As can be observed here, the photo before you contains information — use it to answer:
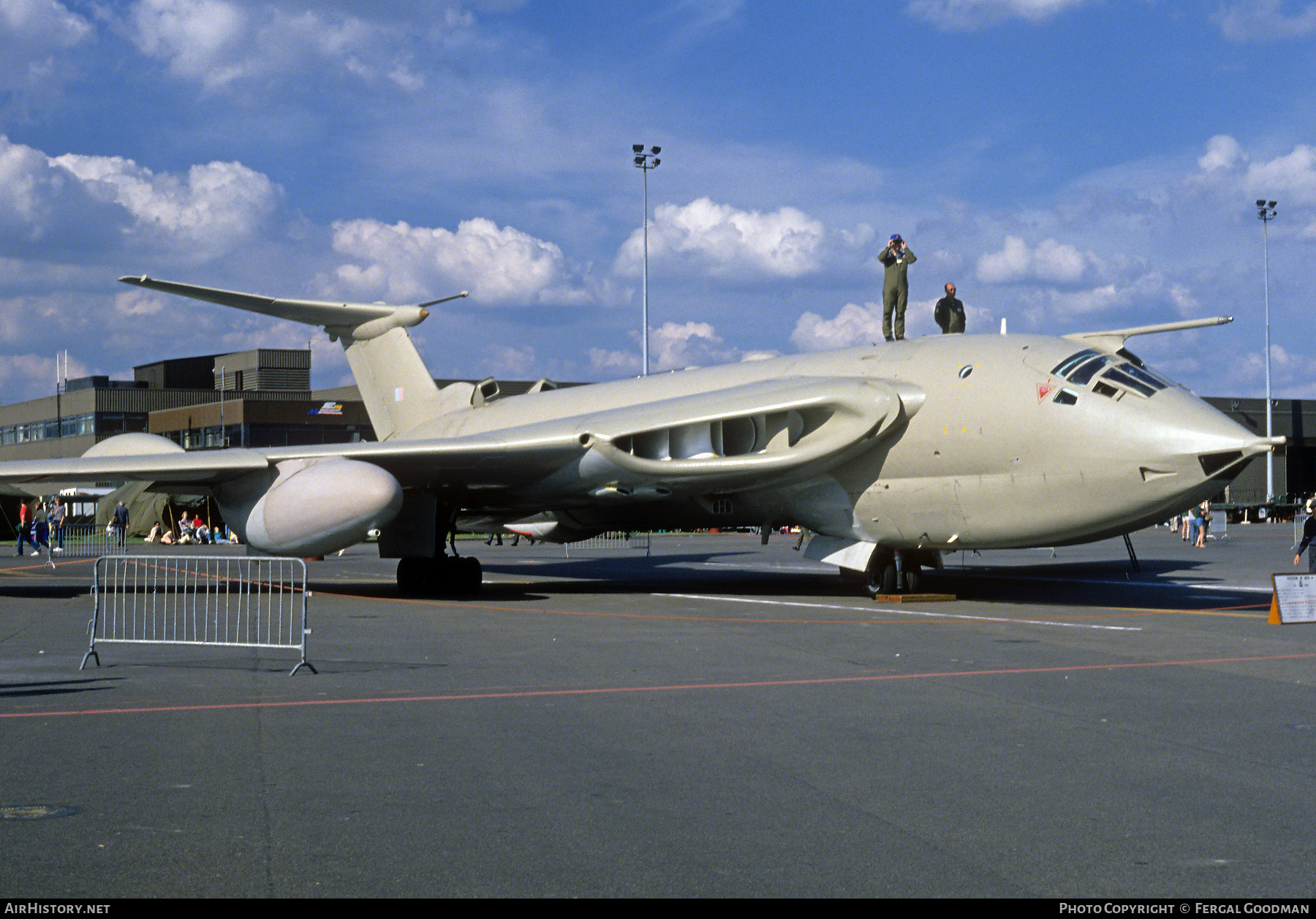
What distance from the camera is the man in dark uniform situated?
2019 centimetres

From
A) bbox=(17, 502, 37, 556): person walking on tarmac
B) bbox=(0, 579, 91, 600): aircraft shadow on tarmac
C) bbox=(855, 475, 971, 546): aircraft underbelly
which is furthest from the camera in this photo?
bbox=(17, 502, 37, 556): person walking on tarmac

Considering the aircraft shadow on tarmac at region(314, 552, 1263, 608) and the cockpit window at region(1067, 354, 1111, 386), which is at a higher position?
the cockpit window at region(1067, 354, 1111, 386)

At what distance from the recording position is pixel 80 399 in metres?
80.1

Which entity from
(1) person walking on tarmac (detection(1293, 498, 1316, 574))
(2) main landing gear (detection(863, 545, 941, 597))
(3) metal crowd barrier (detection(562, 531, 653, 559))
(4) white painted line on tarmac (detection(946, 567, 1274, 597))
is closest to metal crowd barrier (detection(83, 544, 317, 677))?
(2) main landing gear (detection(863, 545, 941, 597))

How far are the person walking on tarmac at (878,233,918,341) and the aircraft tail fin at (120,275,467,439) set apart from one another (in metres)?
8.96

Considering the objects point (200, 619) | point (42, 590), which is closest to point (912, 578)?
point (200, 619)

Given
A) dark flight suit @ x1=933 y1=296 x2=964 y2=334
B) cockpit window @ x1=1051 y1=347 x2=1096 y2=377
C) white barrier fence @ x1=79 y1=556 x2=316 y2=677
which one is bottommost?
white barrier fence @ x1=79 y1=556 x2=316 y2=677

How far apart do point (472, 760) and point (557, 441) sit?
1127cm

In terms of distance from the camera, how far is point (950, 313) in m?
20.3

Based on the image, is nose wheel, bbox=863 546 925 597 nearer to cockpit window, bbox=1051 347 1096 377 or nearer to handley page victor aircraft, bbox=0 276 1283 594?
handley page victor aircraft, bbox=0 276 1283 594

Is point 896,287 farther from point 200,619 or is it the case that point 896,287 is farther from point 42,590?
point 42,590

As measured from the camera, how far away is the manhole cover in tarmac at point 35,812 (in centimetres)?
559

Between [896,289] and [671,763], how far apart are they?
47.0 ft

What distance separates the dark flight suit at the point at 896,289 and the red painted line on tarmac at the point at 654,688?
929cm
